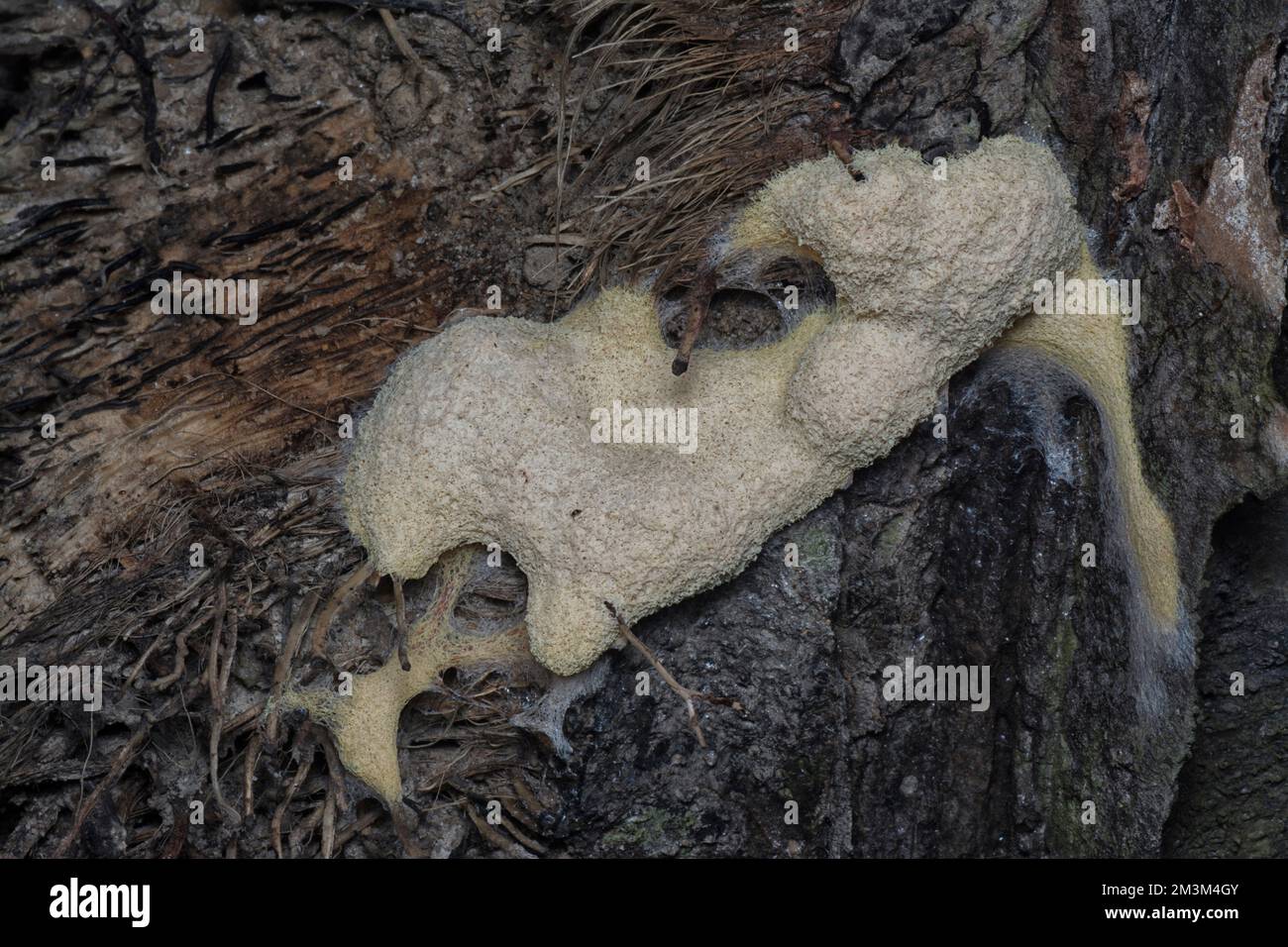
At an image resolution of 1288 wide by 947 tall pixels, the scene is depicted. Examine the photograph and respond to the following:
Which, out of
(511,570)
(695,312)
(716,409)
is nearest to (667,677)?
(511,570)

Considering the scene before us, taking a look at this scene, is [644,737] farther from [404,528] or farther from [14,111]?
[14,111]

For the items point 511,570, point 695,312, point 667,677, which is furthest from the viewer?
point 511,570

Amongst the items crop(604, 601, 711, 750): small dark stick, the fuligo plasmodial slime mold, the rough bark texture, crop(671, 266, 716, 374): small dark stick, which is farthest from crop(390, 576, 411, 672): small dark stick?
crop(671, 266, 716, 374): small dark stick

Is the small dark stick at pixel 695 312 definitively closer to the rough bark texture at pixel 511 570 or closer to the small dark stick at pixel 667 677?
the rough bark texture at pixel 511 570

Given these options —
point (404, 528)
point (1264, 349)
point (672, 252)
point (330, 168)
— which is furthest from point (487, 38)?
point (1264, 349)

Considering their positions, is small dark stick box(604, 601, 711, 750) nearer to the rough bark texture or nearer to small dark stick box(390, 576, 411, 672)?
the rough bark texture

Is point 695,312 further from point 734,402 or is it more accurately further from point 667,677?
point 667,677

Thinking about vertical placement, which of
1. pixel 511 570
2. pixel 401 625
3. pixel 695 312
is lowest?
pixel 401 625
